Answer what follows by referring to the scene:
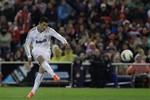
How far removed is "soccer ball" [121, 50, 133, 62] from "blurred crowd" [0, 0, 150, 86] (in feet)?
1.13

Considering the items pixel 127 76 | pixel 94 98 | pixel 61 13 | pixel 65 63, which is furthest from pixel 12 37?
pixel 94 98

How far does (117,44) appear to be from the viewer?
28266 millimetres

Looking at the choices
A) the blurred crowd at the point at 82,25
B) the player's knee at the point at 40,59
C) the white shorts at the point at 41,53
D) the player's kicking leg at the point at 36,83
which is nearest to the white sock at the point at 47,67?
the player's knee at the point at 40,59

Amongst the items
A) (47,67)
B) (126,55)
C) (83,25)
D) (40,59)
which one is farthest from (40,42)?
(83,25)

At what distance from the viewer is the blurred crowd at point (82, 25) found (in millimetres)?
27469

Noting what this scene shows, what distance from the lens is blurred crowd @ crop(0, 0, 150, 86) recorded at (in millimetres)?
27469

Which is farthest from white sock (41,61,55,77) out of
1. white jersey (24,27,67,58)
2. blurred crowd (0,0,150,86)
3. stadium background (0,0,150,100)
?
stadium background (0,0,150,100)

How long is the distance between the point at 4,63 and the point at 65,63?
2660mm

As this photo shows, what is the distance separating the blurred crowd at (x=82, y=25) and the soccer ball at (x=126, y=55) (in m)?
0.34

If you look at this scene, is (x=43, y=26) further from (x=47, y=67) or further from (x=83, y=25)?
(x=83, y=25)

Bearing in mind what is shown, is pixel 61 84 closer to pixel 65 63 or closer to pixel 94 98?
pixel 65 63

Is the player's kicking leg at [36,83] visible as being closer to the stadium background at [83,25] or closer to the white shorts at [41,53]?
the white shorts at [41,53]

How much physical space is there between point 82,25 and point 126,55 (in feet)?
12.7

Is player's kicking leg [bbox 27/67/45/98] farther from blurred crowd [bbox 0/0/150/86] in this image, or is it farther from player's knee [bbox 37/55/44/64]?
blurred crowd [bbox 0/0/150/86]
